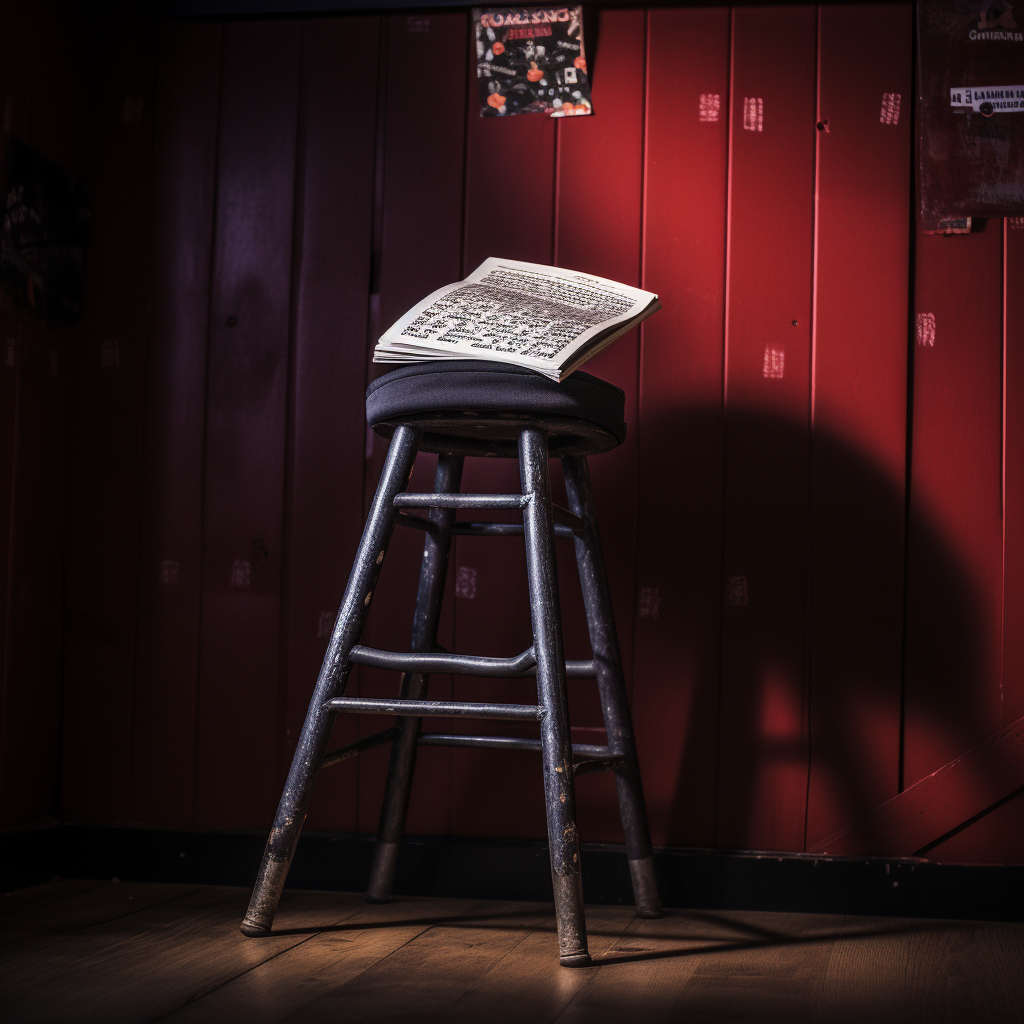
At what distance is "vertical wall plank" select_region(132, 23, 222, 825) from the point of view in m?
1.62

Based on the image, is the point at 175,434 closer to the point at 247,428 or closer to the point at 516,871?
the point at 247,428

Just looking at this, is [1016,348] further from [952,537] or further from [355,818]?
[355,818]

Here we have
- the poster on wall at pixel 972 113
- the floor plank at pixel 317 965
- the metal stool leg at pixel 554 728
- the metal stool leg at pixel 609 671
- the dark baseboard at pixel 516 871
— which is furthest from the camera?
the poster on wall at pixel 972 113

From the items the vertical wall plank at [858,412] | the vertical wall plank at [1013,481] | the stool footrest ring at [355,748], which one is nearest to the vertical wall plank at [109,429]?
the stool footrest ring at [355,748]

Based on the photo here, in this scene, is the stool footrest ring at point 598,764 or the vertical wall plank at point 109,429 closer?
the stool footrest ring at point 598,764

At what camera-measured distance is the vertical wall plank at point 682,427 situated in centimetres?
153

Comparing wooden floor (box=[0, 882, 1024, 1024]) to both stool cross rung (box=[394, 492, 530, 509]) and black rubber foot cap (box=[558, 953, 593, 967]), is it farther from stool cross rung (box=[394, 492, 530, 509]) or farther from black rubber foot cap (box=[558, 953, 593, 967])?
stool cross rung (box=[394, 492, 530, 509])

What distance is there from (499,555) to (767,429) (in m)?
0.46

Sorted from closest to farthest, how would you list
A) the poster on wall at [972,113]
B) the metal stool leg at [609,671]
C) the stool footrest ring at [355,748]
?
the stool footrest ring at [355,748] < the metal stool leg at [609,671] < the poster on wall at [972,113]

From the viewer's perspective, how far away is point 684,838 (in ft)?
4.98

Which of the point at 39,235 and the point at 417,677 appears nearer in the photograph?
the point at 417,677

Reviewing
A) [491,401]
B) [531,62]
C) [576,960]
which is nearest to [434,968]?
[576,960]

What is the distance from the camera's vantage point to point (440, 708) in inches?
44.9

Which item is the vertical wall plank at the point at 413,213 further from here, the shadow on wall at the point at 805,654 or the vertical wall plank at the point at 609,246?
the shadow on wall at the point at 805,654
